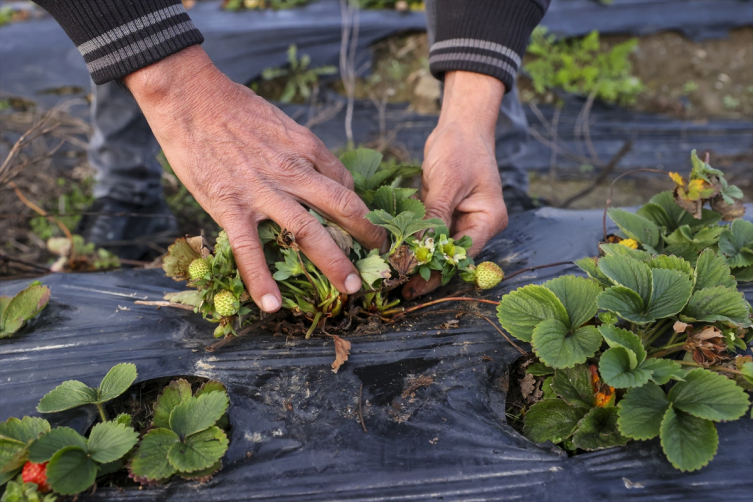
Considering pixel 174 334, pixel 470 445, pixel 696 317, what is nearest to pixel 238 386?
pixel 174 334

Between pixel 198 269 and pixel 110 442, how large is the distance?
47 cm

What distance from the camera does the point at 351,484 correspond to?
112 cm

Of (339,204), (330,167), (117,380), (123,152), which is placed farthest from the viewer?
(123,152)

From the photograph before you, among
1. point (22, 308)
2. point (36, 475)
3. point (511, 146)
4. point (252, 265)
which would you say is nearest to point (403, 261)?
point (252, 265)

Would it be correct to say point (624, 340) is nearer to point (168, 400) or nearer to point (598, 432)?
point (598, 432)

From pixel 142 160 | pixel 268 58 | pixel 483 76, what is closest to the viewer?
Result: pixel 483 76

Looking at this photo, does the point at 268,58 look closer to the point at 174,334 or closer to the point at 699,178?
the point at 174,334

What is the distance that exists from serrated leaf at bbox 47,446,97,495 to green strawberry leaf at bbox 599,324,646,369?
4.13 feet

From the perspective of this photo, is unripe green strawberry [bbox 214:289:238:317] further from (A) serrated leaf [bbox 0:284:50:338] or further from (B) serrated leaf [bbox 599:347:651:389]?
(B) serrated leaf [bbox 599:347:651:389]

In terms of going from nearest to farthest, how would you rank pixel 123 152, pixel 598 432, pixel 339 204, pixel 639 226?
pixel 598 432
pixel 339 204
pixel 639 226
pixel 123 152

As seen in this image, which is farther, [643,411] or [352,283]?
[352,283]

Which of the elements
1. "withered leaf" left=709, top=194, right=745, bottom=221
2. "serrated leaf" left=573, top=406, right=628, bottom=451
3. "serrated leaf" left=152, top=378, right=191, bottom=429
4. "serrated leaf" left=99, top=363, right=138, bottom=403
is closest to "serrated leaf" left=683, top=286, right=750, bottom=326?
"serrated leaf" left=573, top=406, right=628, bottom=451

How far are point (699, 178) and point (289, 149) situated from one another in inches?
51.6

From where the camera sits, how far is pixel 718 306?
1207 mm
